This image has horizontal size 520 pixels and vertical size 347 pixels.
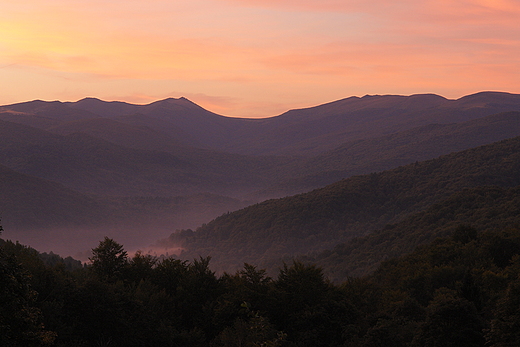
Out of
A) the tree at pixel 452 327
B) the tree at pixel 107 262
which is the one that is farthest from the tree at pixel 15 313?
the tree at pixel 107 262

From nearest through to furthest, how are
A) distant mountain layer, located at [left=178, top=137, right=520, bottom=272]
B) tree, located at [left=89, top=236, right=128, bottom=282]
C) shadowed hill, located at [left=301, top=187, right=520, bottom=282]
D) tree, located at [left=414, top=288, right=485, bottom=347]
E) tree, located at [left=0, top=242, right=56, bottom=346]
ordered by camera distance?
tree, located at [left=0, top=242, right=56, bottom=346], tree, located at [left=414, top=288, right=485, bottom=347], tree, located at [left=89, top=236, right=128, bottom=282], shadowed hill, located at [left=301, top=187, right=520, bottom=282], distant mountain layer, located at [left=178, top=137, right=520, bottom=272]

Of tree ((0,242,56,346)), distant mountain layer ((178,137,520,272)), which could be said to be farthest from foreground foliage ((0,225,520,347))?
distant mountain layer ((178,137,520,272))

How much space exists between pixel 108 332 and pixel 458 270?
104 ft

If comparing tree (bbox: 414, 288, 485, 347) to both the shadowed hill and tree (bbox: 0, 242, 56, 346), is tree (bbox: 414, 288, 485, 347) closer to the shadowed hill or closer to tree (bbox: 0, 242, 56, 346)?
tree (bbox: 0, 242, 56, 346)

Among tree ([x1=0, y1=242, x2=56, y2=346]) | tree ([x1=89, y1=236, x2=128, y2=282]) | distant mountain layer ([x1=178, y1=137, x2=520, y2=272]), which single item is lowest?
distant mountain layer ([x1=178, y1=137, x2=520, y2=272])

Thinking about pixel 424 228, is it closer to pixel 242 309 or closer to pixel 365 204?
pixel 365 204

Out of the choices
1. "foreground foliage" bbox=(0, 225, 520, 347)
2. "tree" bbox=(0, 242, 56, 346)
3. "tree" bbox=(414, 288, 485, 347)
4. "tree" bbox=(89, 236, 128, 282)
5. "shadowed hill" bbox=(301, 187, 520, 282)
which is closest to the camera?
"tree" bbox=(0, 242, 56, 346)

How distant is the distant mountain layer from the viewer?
545ft

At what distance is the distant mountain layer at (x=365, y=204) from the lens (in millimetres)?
166250

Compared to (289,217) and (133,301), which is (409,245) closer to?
(133,301)

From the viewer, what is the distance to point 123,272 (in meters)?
38.2

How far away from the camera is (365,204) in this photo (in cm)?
18675

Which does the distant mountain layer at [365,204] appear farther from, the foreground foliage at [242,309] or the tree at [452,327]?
the tree at [452,327]

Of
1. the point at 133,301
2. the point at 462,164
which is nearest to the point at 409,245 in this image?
the point at 133,301
